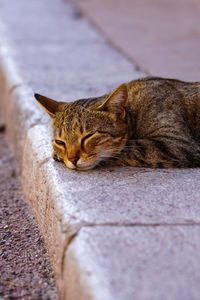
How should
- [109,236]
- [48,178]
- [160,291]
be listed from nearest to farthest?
[160,291]
[109,236]
[48,178]

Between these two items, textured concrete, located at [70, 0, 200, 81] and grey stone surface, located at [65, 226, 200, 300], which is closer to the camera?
grey stone surface, located at [65, 226, 200, 300]

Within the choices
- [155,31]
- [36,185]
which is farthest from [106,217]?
[155,31]

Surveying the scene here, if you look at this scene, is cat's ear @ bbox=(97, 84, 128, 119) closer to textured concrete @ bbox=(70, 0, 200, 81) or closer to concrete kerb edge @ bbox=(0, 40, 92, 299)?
concrete kerb edge @ bbox=(0, 40, 92, 299)

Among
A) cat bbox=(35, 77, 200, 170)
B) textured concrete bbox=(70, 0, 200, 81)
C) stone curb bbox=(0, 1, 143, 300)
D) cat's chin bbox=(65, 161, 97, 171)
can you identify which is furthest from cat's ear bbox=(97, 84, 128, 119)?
textured concrete bbox=(70, 0, 200, 81)

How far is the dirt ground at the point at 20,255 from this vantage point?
248cm

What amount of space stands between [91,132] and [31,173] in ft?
2.51

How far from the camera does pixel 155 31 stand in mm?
6910

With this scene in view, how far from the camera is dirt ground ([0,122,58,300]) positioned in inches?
97.5

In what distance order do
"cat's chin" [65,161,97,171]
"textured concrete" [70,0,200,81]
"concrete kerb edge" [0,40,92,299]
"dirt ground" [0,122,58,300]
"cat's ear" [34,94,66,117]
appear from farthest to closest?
1. "textured concrete" [70,0,200,81]
2. "cat's ear" [34,94,66,117]
3. "cat's chin" [65,161,97,171]
4. "dirt ground" [0,122,58,300]
5. "concrete kerb edge" [0,40,92,299]

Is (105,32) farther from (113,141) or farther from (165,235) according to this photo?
(165,235)

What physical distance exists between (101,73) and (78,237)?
304cm

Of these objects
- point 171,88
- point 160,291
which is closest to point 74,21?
point 171,88

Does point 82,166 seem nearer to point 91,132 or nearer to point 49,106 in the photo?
point 91,132

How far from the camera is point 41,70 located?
206 inches
